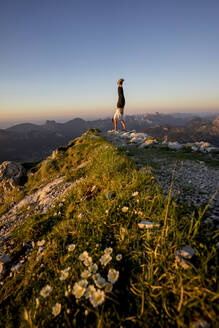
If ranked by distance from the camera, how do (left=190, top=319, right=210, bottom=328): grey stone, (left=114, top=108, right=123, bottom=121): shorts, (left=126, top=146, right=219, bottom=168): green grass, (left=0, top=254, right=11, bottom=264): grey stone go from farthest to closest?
(left=114, top=108, right=123, bottom=121): shorts
(left=126, top=146, right=219, bottom=168): green grass
(left=0, top=254, right=11, bottom=264): grey stone
(left=190, top=319, right=210, bottom=328): grey stone

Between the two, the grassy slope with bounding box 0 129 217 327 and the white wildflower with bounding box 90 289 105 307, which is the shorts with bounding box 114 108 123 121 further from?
the white wildflower with bounding box 90 289 105 307

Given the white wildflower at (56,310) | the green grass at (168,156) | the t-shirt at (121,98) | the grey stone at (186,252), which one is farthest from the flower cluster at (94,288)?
the t-shirt at (121,98)

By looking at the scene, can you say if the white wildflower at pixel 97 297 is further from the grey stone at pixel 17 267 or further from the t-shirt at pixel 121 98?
the t-shirt at pixel 121 98

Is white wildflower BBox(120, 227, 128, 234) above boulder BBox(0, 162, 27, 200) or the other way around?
above

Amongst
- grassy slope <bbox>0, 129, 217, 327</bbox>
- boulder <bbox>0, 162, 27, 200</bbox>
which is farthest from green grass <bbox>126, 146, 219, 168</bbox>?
boulder <bbox>0, 162, 27, 200</bbox>

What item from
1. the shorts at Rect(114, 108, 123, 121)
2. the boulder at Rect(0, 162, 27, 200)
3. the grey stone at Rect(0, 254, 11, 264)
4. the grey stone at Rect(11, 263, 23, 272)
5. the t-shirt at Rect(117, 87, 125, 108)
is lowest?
the boulder at Rect(0, 162, 27, 200)

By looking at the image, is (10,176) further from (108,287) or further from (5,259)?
(108,287)

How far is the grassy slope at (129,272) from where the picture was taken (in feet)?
5.49

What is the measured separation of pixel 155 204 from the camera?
3.15 meters

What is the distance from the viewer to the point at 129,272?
2211 mm

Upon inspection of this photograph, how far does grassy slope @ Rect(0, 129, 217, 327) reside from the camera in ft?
5.49

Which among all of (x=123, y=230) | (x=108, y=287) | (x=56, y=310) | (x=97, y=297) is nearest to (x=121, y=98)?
(x=123, y=230)

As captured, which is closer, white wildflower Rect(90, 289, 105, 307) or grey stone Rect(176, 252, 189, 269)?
white wildflower Rect(90, 289, 105, 307)

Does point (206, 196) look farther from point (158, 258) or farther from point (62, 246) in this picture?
point (62, 246)
